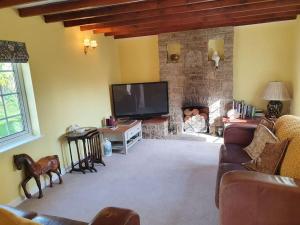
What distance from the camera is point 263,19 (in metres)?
4.10

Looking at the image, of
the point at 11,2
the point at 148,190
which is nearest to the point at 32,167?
the point at 148,190

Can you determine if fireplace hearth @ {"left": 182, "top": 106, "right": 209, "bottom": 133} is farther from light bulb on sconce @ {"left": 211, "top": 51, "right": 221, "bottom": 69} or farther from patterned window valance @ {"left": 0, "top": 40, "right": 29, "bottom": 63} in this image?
patterned window valance @ {"left": 0, "top": 40, "right": 29, "bottom": 63}

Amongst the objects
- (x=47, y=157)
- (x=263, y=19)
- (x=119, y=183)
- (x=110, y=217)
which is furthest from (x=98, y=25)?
(x=110, y=217)

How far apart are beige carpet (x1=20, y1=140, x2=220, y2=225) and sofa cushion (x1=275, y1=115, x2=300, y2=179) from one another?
848 millimetres

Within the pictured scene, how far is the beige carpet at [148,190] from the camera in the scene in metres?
2.43

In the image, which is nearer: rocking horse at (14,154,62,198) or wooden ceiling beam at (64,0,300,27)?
rocking horse at (14,154,62,198)

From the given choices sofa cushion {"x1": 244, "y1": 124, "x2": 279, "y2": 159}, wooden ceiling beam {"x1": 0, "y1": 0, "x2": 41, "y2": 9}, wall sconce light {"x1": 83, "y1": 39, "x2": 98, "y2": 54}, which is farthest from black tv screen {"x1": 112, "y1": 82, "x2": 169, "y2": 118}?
wooden ceiling beam {"x1": 0, "y1": 0, "x2": 41, "y2": 9}

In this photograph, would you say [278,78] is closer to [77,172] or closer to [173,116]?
[173,116]

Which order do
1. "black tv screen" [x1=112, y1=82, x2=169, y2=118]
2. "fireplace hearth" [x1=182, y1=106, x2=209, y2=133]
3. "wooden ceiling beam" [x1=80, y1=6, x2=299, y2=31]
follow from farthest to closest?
"fireplace hearth" [x1=182, y1=106, x2=209, y2=133], "black tv screen" [x1=112, y1=82, x2=169, y2=118], "wooden ceiling beam" [x1=80, y1=6, x2=299, y2=31]

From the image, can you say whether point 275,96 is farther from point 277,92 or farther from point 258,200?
point 258,200

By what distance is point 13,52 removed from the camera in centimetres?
264

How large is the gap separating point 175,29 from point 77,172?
3283 mm

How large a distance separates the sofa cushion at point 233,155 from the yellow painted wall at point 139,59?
282 cm

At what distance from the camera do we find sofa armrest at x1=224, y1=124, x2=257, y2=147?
3.09 meters
